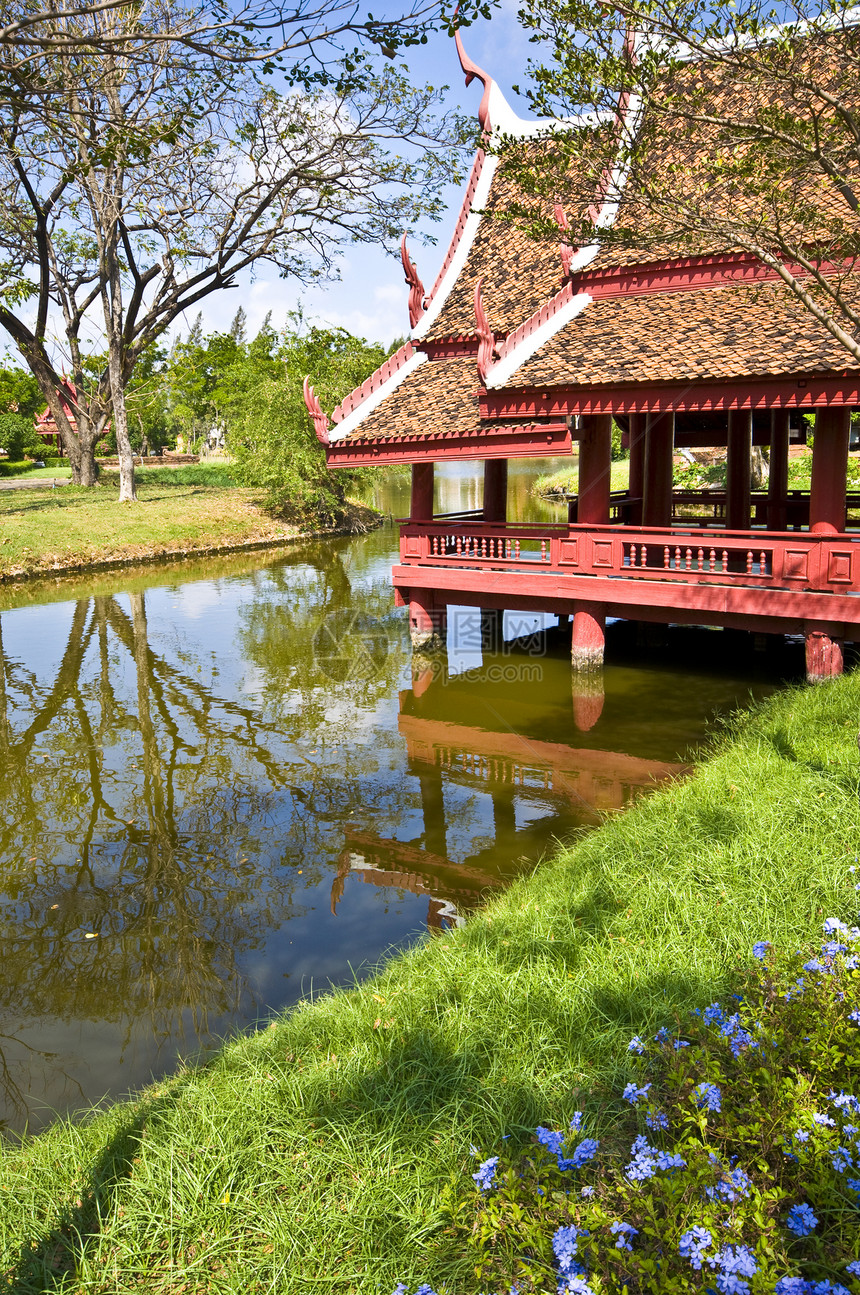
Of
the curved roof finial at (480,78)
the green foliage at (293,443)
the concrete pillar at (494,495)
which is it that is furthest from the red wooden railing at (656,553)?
the green foliage at (293,443)

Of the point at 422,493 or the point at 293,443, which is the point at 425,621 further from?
the point at 293,443

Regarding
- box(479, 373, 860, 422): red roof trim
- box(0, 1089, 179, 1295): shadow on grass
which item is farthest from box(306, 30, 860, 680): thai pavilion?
box(0, 1089, 179, 1295): shadow on grass

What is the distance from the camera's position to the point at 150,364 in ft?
184

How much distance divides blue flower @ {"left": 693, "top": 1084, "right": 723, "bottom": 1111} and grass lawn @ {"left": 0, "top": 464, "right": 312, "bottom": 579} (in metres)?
21.6

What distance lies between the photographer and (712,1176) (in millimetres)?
2793

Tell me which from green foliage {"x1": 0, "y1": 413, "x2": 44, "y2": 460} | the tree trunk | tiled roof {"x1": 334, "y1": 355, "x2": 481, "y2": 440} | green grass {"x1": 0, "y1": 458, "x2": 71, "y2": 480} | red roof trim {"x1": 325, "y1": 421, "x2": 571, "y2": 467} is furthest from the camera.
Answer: green foliage {"x1": 0, "y1": 413, "x2": 44, "y2": 460}

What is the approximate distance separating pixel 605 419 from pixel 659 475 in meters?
1.99

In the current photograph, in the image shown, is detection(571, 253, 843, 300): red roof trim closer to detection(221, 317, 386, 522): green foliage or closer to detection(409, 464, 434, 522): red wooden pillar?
A: detection(409, 464, 434, 522): red wooden pillar

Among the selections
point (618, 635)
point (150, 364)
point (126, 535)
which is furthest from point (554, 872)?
point (150, 364)

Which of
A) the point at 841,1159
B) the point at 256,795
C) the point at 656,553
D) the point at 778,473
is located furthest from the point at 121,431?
the point at 841,1159

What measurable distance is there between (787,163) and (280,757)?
23.9 ft

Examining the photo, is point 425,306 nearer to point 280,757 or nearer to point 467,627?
point 467,627

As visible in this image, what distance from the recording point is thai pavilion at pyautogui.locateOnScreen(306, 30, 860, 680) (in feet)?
34.3

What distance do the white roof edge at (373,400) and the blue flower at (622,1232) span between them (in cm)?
1237
